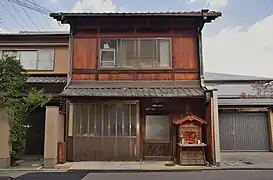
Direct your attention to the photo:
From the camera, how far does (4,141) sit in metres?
11.2

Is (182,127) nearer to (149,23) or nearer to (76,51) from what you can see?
(149,23)

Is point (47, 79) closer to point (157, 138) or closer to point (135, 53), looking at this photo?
point (135, 53)

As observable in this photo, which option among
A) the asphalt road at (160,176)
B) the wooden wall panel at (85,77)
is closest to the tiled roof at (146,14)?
the wooden wall panel at (85,77)

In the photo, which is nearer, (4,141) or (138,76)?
(4,141)

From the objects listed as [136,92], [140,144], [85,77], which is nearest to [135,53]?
[136,92]

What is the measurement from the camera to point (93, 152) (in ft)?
40.7

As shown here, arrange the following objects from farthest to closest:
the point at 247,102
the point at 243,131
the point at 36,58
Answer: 1. the point at 243,131
2. the point at 247,102
3. the point at 36,58

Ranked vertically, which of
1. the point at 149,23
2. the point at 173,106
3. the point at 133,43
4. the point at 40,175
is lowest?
the point at 40,175

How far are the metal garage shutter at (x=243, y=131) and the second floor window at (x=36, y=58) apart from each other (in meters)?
9.77

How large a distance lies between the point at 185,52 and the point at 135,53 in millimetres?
2185

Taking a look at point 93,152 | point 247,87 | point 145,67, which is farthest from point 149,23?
point 247,87

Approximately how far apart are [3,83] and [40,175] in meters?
3.88

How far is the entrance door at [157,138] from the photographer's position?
12711mm

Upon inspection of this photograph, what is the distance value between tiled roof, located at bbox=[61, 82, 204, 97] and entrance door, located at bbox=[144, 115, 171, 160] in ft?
4.06
